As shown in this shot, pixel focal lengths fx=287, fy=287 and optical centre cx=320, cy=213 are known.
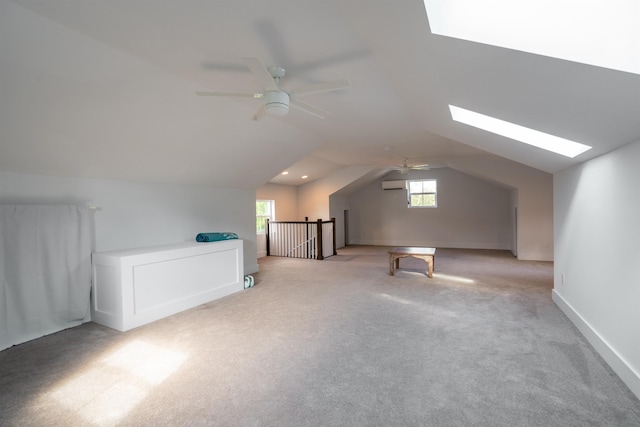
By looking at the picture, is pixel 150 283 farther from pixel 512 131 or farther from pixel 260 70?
pixel 512 131

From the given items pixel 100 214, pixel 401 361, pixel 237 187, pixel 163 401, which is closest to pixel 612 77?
pixel 401 361

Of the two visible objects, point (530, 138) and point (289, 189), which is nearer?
point (530, 138)

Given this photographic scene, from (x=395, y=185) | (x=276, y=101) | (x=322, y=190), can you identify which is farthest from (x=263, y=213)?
(x=276, y=101)

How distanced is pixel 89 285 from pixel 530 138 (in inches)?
214

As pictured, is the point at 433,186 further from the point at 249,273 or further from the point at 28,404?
the point at 28,404

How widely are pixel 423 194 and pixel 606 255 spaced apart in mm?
7814

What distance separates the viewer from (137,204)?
13.5ft

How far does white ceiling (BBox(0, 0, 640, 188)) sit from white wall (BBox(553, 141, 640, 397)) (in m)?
0.25

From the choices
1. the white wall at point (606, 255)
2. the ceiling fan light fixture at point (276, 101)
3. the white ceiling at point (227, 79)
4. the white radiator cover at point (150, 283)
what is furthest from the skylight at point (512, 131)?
the white radiator cover at point (150, 283)

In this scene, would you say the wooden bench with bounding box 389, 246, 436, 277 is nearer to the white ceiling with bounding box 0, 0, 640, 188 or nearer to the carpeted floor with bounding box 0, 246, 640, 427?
the carpeted floor with bounding box 0, 246, 640, 427

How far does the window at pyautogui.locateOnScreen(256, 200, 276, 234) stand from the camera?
28.6 feet

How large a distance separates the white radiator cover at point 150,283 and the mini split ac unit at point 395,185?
733 cm

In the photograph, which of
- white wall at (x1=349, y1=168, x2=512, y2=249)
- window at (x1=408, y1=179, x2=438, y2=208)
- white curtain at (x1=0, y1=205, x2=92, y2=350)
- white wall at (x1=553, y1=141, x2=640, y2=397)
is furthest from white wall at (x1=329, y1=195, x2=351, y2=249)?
white curtain at (x1=0, y1=205, x2=92, y2=350)

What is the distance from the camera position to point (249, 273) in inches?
241
